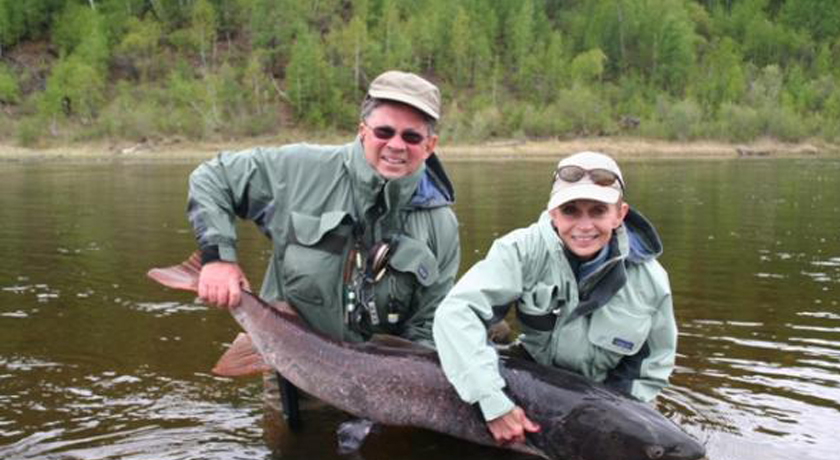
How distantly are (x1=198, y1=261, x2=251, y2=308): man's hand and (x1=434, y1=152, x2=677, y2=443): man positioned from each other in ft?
4.38

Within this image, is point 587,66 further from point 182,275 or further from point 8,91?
point 182,275

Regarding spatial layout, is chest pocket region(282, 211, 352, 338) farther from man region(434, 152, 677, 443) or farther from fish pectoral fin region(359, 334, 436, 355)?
man region(434, 152, 677, 443)

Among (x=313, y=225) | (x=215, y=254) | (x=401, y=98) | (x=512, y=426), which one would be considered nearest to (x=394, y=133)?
(x=401, y=98)

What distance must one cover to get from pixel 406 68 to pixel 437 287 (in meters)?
79.2

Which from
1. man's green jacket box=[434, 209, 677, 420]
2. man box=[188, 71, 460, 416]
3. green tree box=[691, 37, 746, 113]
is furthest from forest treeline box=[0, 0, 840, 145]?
man's green jacket box=[434, 209, 677, 420]

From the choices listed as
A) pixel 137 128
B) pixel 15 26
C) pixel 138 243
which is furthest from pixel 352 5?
pixel 138 243

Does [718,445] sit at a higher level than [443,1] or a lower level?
lower

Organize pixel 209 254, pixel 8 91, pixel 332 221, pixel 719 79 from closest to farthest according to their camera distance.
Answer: pixel 209 254 → pixel 332 221 → pixel 8 91 → pixel 719 79

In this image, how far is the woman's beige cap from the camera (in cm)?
463

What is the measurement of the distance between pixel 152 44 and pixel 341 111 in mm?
26206

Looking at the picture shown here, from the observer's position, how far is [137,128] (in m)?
64.5

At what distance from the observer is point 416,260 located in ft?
18.0

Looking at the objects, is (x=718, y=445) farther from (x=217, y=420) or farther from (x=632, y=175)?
(x=632, y=175)

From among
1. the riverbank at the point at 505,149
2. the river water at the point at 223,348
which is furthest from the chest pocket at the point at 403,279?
the riverbank at the point at 505,149
